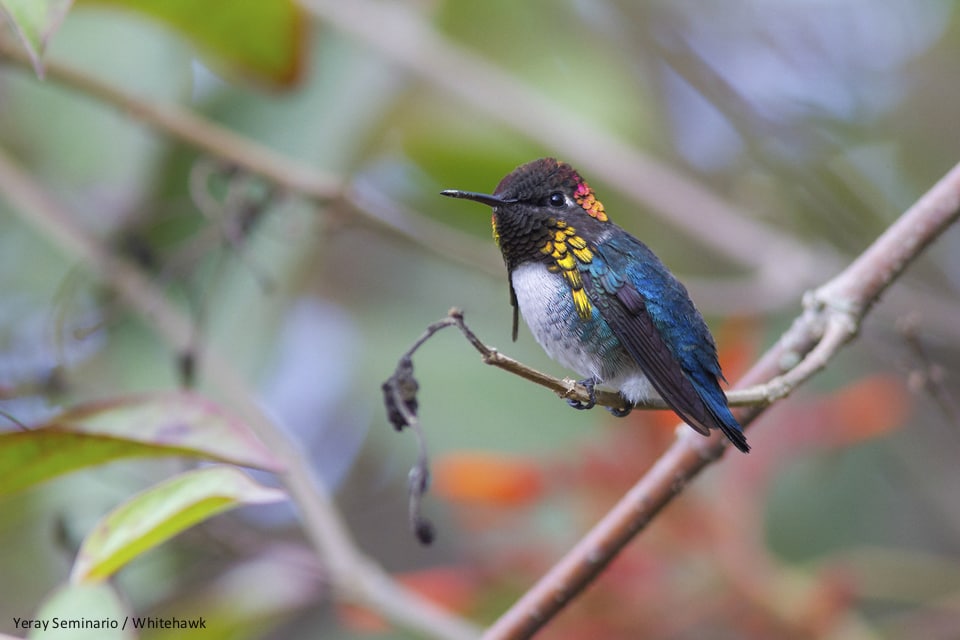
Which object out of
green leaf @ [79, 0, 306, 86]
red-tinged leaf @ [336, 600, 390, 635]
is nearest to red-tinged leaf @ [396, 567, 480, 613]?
red-tinged leaf @ [336, 600, 390, 635]

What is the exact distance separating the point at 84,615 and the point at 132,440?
8.5 inches

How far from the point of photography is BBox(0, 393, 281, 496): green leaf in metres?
1.29

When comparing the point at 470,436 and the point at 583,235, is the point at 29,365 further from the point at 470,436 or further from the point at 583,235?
the point at 583,235

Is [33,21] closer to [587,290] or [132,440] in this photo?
[132,440]

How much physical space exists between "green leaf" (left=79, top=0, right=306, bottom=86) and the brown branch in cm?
138

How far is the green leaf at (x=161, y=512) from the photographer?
3.84 feet

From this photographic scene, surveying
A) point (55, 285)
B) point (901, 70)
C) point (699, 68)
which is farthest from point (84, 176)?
point (901, 70)

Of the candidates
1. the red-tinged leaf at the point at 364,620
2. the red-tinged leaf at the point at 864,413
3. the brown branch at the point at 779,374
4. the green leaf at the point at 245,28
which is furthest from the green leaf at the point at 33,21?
the red-tinged leaf at the point at 864,413

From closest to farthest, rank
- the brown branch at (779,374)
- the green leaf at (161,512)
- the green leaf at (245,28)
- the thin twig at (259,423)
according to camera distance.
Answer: the green leaf at (161,512), the brown branch at (779,374), the thin twig at (259,423), the green leaf at (245,28)

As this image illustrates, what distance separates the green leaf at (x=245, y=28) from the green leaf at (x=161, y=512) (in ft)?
4.54

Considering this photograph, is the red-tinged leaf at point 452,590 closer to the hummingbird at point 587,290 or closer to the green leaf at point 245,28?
the hummingbird at point 587,290

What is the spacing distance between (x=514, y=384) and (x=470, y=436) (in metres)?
0.27

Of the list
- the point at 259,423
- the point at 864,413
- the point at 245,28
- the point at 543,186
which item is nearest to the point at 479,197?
the point at 543,186

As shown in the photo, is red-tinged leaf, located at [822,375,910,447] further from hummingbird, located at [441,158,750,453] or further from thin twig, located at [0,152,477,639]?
thin twig, located at [0,152,477,639]
